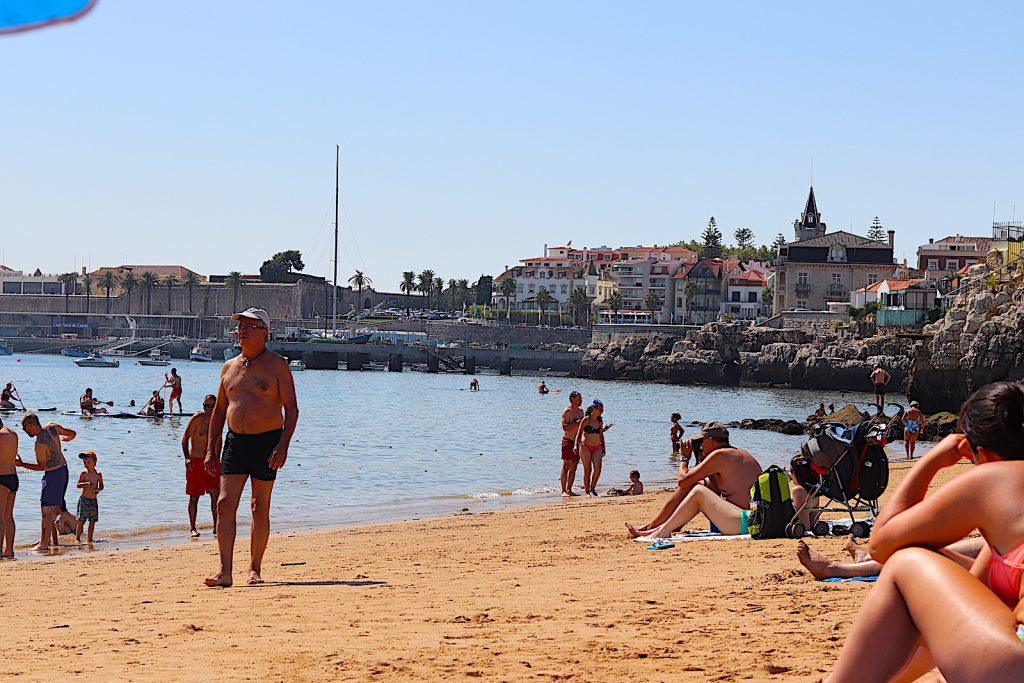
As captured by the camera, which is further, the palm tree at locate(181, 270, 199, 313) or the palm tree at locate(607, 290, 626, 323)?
the palm tree at locate(181, 270, 199, 313)

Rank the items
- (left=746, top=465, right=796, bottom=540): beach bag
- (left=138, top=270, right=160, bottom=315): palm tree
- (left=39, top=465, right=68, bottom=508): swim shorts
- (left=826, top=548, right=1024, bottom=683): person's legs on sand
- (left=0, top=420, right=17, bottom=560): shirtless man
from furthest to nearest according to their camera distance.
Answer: (left=138, top=270, right=160, bottom=315): palm tree
(left=39, top=465, right=68, bottom=508): swim shorts
(left=0, top=420, right=17, bottom=560): shirtless man
(left=746, top=465, right=796, bottom=540): beach bag
(left=826, top=548, right=1024, bottom=683): person's legs on sand

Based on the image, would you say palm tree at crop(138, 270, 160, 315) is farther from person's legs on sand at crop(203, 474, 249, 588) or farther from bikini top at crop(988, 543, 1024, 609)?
bikini top at crop(988, 543, 1024, 609)

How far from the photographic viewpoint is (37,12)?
1.60 metres

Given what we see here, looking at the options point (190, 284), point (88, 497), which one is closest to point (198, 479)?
point (88, 497)

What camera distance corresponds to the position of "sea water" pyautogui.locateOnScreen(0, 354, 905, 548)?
593 inches

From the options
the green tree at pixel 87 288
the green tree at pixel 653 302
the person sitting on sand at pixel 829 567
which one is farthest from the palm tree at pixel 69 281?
the person sitting on sand at pixel 829 567

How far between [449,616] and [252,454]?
6.32 feet

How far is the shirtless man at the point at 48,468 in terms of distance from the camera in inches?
425

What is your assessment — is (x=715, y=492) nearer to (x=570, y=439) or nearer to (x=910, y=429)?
(x=570, y=439)

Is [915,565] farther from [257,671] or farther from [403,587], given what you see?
[403,587]

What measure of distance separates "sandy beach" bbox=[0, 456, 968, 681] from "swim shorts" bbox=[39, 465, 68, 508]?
1.63m

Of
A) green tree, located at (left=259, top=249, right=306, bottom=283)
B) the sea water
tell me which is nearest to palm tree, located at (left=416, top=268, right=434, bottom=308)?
green tree, located at (left=259, top=249, right=306, bottom=283)

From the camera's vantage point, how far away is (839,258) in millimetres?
98625

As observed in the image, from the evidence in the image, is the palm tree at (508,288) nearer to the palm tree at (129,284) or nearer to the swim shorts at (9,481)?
the palm tree at (129,284)
